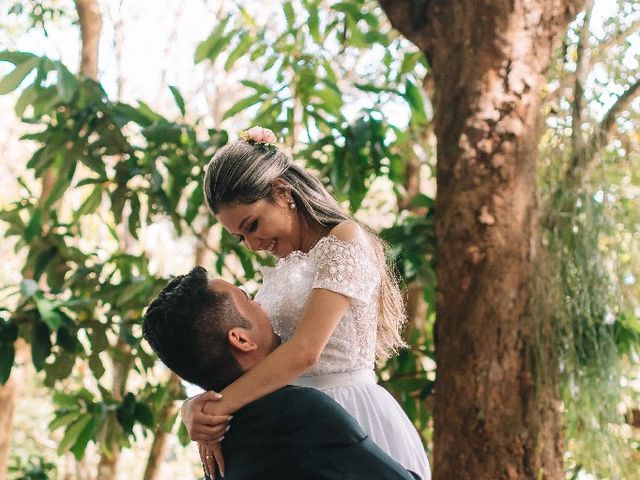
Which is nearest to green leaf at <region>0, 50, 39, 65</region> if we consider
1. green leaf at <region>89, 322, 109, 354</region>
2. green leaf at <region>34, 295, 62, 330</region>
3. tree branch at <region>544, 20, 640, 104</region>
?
green leaf at <region>34, 295, 62, 330</region>

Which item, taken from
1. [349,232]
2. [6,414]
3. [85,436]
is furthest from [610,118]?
[6,414]

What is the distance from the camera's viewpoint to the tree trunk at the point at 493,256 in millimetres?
2225

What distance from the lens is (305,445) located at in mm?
1078

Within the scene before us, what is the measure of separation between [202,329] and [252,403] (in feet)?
0.52

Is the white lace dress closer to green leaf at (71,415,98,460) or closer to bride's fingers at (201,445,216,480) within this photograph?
bride's fingers at (201,445,216,480)

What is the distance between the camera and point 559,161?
99.0 inches

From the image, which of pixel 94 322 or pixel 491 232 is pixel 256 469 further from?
pixel 94 322

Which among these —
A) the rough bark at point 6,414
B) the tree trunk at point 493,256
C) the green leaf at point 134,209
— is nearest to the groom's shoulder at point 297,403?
the tree trunk at point 493,256

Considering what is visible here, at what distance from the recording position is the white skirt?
1729mm

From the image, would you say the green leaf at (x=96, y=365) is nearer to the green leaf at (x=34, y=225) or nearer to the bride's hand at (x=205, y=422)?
the green leaf at (x=34, y=225)

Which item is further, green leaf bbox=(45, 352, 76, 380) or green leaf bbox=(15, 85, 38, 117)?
green leaf bbox=(45, 352, 76, 380)

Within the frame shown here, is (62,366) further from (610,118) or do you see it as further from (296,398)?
(296,398)

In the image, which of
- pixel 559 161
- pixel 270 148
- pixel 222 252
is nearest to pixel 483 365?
pixel 559 161

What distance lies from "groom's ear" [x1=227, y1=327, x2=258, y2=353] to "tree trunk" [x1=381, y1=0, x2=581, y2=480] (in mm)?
1029
